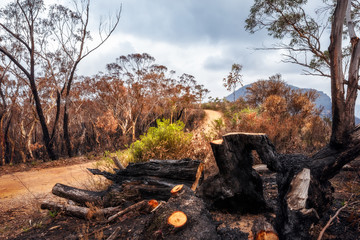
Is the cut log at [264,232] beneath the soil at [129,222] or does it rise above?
above

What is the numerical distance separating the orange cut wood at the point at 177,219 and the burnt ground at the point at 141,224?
0.39 meters

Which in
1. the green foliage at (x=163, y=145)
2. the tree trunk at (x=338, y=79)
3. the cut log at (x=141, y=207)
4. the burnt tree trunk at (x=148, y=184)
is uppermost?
the tree trunk at (x=338, y=79)

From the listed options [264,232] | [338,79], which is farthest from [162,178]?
[338,79]

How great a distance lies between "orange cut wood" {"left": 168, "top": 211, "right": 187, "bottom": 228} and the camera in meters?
2.15

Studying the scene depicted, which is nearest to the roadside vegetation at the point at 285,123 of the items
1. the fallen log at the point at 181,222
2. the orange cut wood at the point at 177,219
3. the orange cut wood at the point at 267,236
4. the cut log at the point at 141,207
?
the cut log at the point at 141,207

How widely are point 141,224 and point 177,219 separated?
3.48ft

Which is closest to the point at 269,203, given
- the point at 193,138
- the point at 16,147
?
the point at 193,138

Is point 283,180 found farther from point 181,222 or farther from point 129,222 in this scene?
point 129,222

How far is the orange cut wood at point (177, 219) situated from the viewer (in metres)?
2.15

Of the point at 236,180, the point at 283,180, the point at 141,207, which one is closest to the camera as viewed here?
the point at 283,180

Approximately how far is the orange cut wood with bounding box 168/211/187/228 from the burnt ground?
1.29ft

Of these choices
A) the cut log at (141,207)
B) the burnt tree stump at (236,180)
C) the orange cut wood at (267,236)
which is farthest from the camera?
the cut log at (141,207)

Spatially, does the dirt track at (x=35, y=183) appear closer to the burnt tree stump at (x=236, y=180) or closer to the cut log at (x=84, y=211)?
the cut log at (x=84, y=211)

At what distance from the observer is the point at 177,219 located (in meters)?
2.21
